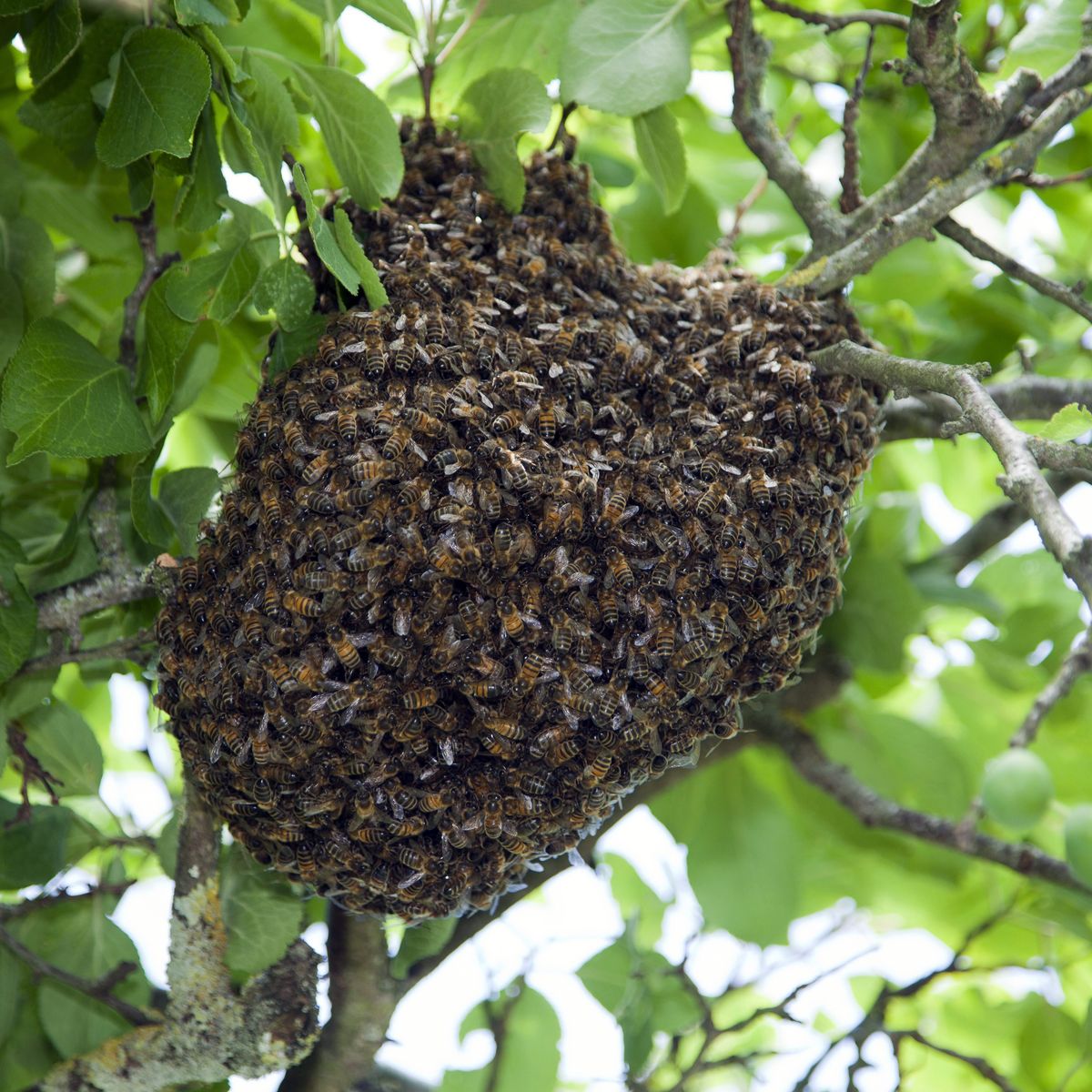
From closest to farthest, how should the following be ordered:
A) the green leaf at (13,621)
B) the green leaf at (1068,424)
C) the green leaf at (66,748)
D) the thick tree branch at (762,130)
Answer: the green leaf at (1068,424) → the green leaf at (13,621) → the thick tree branch at (762,130) → the green leaf at (66,748)

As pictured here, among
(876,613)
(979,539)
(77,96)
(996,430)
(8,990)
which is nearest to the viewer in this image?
(996,430)

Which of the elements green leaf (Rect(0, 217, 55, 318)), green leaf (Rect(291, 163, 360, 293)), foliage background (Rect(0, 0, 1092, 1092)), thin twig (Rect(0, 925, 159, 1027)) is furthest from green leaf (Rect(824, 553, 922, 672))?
green leaf (Rect(0, 217, 55, 318))

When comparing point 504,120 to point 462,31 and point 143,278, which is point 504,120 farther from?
point 143,278

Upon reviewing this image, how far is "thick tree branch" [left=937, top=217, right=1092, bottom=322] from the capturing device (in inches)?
62.9

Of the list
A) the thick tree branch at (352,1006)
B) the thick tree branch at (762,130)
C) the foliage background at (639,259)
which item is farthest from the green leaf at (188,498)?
the thick tree branch at (762,130)

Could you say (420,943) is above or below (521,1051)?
above

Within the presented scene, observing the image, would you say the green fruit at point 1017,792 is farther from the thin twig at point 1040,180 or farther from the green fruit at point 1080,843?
the thin twig at point 1040,180

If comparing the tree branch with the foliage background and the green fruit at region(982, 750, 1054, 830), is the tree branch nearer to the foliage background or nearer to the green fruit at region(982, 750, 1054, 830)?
the foliage background

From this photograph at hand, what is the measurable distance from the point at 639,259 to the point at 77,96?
101 cm

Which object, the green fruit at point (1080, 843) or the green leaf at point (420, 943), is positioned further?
the green fruit at point (1080, 843)

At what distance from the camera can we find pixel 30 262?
1701mm

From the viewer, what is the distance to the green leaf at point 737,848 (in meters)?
2.35

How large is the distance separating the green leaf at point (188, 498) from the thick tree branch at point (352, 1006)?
26.1 inches

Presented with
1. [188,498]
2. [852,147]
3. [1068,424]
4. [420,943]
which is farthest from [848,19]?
[420,943]
